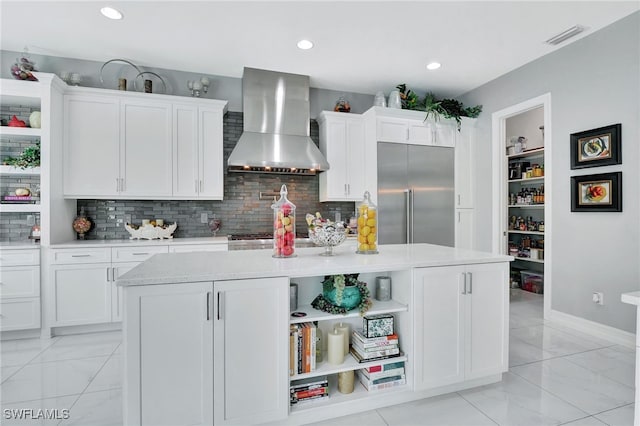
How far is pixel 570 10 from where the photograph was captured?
2711 mm

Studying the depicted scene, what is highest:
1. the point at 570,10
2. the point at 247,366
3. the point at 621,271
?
the point at 570,10

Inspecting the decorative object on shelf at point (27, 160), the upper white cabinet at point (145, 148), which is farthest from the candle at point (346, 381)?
the decorative object on shelf at point (27, 160)

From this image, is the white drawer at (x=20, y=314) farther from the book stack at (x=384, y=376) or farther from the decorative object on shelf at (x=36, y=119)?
the book stack at (x=384, y=376)

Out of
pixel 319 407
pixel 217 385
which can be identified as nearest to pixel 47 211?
pixel 217 385

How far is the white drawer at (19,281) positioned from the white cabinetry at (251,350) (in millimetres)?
2638

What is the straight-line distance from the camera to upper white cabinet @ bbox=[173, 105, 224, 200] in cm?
362

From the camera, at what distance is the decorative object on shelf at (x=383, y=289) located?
2.03 meters

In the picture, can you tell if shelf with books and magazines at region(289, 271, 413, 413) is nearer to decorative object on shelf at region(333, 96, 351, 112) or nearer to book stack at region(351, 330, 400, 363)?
book stack at region(351, 330, 400, 363)

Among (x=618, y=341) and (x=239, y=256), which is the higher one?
(x=239, y=256)

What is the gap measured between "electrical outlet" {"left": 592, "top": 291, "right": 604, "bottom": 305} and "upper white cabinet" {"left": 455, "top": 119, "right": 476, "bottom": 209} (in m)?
1.75

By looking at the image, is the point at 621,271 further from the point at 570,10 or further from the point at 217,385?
the point at 217,385

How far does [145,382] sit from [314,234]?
111 centimetres

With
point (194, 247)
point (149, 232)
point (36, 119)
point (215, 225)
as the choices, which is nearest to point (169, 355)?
point (194, 247)

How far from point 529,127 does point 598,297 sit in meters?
3.03
